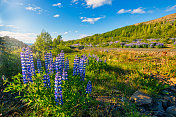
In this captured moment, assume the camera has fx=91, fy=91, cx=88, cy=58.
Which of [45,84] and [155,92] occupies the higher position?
[45,84]

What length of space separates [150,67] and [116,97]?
404 cm

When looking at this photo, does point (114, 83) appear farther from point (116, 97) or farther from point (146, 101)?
point (146, 101)

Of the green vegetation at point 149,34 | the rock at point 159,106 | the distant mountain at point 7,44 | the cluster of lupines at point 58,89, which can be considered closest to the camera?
the cluster of lupines at point 58,89

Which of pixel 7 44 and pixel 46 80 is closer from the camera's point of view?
pixel 46 80

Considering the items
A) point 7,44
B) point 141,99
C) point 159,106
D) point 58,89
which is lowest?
point 159,106

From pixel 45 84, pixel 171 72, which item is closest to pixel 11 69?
pixel 45 84

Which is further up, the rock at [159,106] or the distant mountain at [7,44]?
the distant mountain at [7,44]

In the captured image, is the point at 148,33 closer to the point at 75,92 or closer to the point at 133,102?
the point at 133,102

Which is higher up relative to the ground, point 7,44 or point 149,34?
point 149,34

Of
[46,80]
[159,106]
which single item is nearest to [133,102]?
[159,106]

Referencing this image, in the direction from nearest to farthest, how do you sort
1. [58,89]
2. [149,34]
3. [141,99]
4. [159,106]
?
[58,89] < [159,106] < [141,99] < [149,34]

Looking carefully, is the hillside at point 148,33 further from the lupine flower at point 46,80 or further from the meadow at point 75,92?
the lupine flower at point 46,80

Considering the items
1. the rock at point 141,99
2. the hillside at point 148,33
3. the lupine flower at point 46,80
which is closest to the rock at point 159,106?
the rock at point 141,99

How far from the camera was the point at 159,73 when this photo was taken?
5.39 metres
